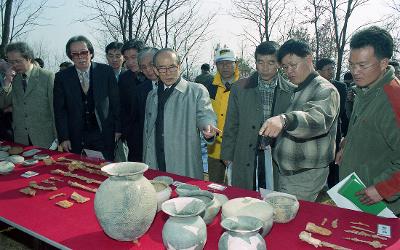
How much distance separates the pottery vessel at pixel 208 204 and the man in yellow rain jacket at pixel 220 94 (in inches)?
84.4

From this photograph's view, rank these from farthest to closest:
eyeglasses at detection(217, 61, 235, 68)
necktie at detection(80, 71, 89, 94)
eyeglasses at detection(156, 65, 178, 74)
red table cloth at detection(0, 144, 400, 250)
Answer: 1. eyeglasses at detection(217, 61, 235, 68)
2. necktie at detection(80, 71, 89, 94)
3. eyeglasses at detection(156, 65, 178, 74)
4. red table cloth at detection(0, 144, 400, 250)

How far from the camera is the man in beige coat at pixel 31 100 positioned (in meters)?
3.87

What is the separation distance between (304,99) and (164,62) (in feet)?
3.81

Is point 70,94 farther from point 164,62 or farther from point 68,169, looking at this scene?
point 164,62

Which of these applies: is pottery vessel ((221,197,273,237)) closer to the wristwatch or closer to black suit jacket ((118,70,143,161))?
the wristwatch

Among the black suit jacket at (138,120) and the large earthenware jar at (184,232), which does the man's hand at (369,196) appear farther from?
the black suit jacket at (138,120)

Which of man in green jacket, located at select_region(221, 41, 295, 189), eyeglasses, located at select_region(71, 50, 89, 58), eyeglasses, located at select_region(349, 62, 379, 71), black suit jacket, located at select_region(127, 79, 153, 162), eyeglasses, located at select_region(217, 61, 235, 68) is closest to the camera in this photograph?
eyeglasses, located at select_region(349, 62, 379, 71)

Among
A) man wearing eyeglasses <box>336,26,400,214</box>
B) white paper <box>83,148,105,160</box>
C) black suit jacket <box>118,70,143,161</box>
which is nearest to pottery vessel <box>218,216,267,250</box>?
man wearing eyeglasses <box>336,26,400,214</box>

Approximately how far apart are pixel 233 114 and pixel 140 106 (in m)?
0.97

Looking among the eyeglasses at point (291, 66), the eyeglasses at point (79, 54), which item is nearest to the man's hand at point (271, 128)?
the eyeglasses at point (291, 66)

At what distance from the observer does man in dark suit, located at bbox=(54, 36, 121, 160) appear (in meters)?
3.57

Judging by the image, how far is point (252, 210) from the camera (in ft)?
→ 5.17

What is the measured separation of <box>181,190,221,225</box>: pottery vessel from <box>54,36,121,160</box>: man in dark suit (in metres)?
2.12

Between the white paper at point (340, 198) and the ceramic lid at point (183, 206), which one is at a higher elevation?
the ceramic lid at point (183, 206)
